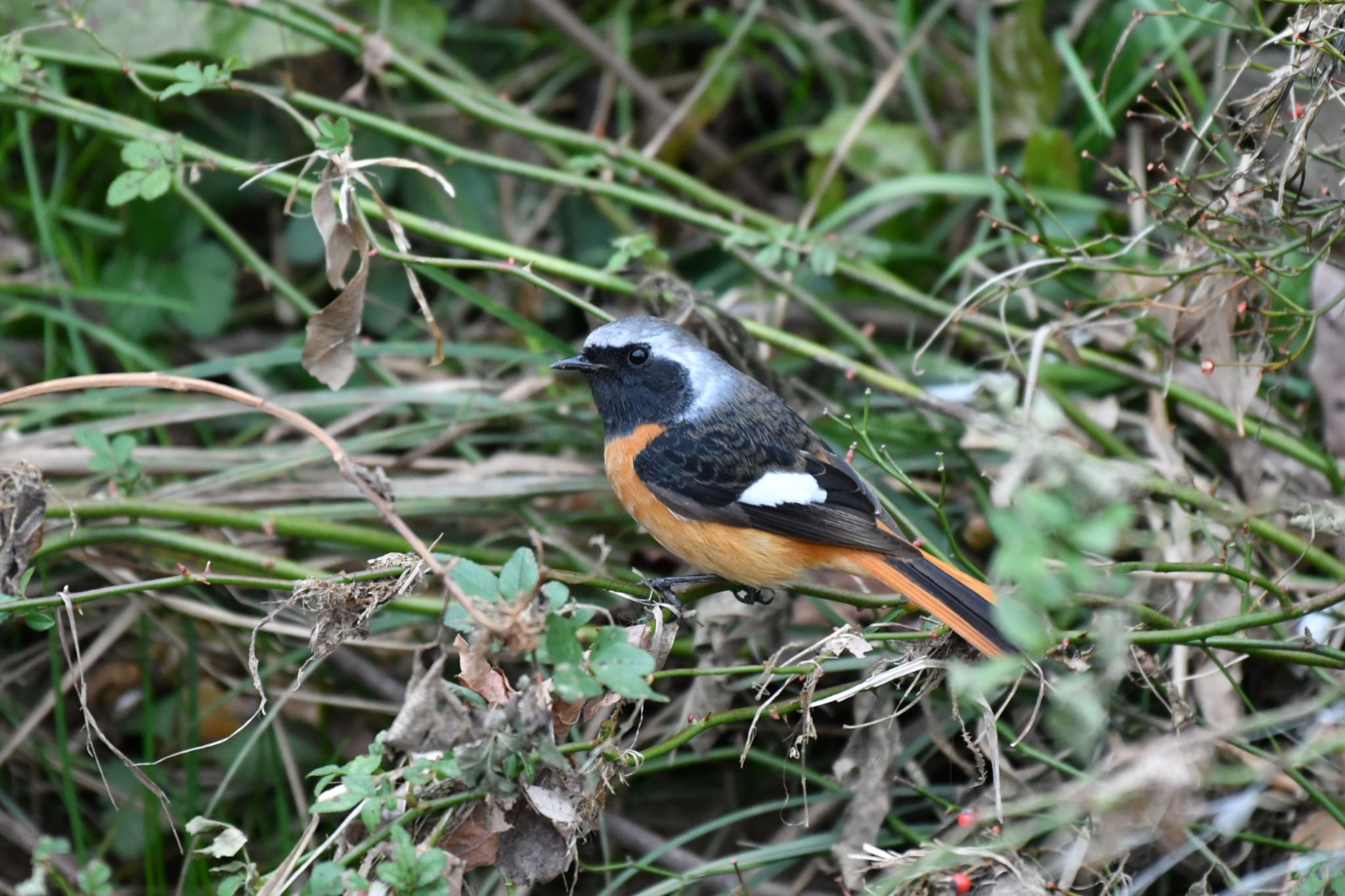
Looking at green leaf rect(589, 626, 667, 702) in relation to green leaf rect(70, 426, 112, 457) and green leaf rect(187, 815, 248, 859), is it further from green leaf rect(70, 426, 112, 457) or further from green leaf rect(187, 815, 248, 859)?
green leaf rect(70, 426, 112, 457)

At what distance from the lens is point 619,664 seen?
2023 millimetres

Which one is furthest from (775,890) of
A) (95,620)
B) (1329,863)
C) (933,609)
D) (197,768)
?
(95,620)

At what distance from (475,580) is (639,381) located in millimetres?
1349

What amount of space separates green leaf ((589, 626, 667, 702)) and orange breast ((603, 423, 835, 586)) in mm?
1035

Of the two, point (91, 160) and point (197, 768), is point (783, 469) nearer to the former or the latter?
point (197, 768)

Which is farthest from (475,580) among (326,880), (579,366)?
(579,366)

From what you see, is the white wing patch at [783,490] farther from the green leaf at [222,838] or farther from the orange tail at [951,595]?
the green leaf at [222,838]

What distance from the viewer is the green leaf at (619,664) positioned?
1964 mm

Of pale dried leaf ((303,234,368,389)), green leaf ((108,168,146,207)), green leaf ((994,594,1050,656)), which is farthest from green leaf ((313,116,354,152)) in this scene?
green leaf ((994,594,1050,656))

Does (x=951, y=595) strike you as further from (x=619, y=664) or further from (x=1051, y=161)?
(x=1051, y=161)

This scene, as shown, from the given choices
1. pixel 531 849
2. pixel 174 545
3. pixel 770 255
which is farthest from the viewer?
pixel 770 255

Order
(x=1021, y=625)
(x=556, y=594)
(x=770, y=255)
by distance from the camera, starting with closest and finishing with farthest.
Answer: (x=1021, y=625), (x=556, y=594), (x=770, y=255)

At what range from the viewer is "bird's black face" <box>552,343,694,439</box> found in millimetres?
3361

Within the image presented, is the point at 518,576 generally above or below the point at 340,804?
above
